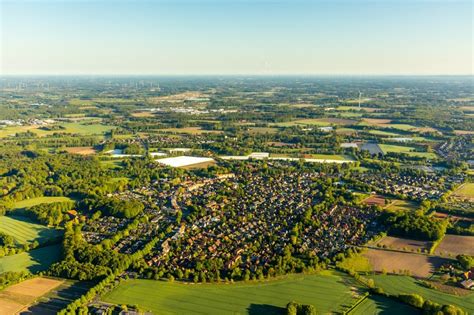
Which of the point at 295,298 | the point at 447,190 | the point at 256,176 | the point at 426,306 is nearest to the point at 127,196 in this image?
the point at 256,176

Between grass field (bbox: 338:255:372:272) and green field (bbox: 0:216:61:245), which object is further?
green field (bbox: 0:216:61:245)

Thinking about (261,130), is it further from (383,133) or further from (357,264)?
(357,264)

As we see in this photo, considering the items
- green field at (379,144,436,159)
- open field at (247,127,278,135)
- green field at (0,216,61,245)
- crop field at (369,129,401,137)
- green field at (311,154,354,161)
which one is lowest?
green field at (0,216,61,245)

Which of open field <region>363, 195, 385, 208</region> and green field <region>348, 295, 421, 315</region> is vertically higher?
open field <region>363, 195, 385, 208</region>

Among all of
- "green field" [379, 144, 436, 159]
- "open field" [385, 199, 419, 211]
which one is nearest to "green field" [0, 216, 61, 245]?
"open field" [385, 199, 419, 211]

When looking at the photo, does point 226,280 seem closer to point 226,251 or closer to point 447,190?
point 226,251

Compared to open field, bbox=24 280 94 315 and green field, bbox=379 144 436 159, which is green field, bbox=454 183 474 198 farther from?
open field, bbox=24 280 94 315
